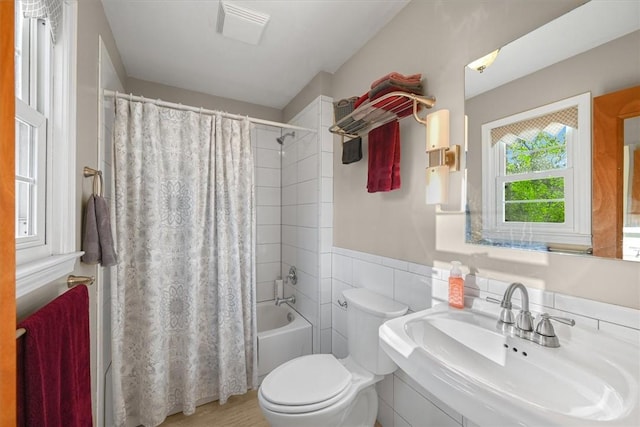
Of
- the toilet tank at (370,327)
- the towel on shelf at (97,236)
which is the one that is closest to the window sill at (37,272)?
the towel on shelf at (97,236)

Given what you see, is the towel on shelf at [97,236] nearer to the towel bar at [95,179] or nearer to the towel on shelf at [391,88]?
the towel bar at [95,179]

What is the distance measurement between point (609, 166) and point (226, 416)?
89.1 inches

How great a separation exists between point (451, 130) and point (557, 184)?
1.55 ft

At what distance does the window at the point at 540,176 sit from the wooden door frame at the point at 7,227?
4.36 ft

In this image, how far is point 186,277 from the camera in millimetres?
1696

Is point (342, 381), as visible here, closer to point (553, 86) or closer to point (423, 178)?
point (423, 178)

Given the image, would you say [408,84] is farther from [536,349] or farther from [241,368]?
[241,368]

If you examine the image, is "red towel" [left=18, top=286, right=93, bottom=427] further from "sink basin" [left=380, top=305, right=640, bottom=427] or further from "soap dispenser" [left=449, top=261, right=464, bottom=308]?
"soap dispenser" [left=449, top=261, right=464, bottom=308]

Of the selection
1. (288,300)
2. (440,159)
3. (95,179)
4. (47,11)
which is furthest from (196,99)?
(440,159)

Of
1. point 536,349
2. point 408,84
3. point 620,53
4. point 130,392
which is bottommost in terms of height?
point 130,392

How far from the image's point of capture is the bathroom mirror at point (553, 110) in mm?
744

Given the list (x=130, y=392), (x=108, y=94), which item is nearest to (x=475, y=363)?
(x=130, y=392)

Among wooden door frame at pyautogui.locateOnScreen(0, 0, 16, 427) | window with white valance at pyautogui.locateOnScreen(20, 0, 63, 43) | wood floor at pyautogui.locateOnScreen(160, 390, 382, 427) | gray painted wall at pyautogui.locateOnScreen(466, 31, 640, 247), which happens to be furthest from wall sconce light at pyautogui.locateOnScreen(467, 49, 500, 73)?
wood floor at pyautogui.locateOnScreen(160, 390, 382, 427)

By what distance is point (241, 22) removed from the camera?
59.6 inches
